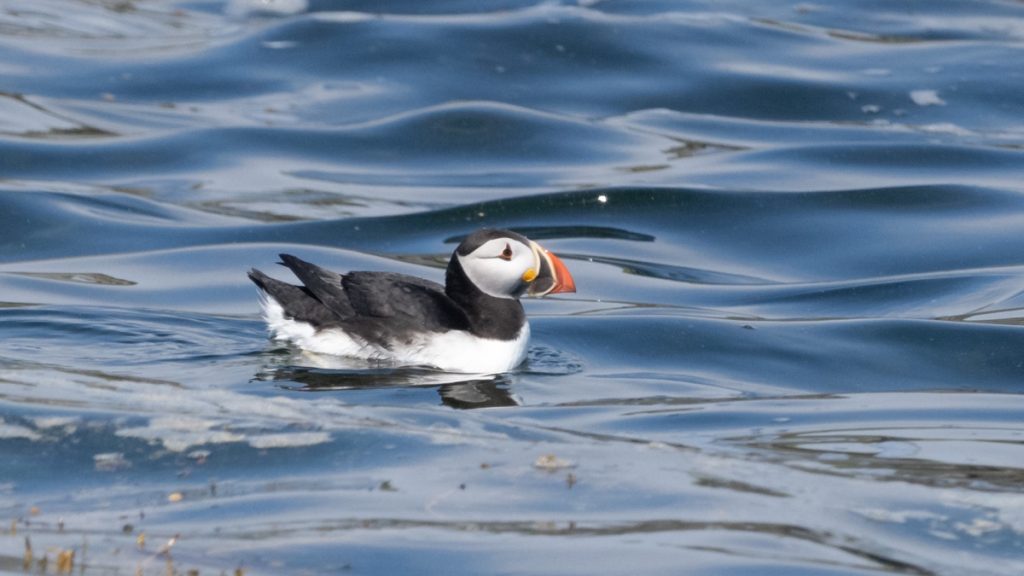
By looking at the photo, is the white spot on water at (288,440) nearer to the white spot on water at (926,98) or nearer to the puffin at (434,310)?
the puffin at (434,310)

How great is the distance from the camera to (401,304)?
32.2 feet

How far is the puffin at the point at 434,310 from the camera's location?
9773 mm

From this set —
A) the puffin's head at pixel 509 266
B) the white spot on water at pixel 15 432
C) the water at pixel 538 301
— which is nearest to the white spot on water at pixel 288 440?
Result: the water at pixel 538 301

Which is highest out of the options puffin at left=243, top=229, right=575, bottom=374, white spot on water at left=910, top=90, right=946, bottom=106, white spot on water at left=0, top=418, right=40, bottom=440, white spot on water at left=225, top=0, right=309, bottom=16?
white spot on water at left=225, top=0, right=309, bottom=16

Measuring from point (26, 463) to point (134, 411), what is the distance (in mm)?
798

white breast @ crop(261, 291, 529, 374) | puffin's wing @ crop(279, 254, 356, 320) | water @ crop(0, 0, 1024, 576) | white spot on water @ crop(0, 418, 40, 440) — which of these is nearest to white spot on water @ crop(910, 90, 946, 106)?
water @ crop(0, 0, 1024, 576)

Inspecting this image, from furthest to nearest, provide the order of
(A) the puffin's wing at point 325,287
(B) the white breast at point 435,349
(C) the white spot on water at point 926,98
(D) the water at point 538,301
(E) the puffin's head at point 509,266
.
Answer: (C) the white spot on water at point 926,98 < (A) the puffin's wing at point 325,287 < (E) the puffin's head at point 509,266 < (B) the white breast at point 435,349 < (D) the water at point 538,301

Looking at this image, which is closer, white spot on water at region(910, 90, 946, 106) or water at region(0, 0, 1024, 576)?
water at region(0, 0, 1024, 576)

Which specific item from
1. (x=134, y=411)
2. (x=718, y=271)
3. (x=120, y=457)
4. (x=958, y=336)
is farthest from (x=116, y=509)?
(x=718, y=271)

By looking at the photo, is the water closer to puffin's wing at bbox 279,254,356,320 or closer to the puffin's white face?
puffin's wing at bbox 279,254,356,320

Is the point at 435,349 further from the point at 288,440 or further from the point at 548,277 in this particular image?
the point at 288,440

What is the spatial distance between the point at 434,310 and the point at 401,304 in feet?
0.66

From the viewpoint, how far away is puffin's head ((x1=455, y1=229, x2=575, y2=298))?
32.4 ft

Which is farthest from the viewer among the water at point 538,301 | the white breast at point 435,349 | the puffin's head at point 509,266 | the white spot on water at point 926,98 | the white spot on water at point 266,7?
the white spot on water at point 266,7
